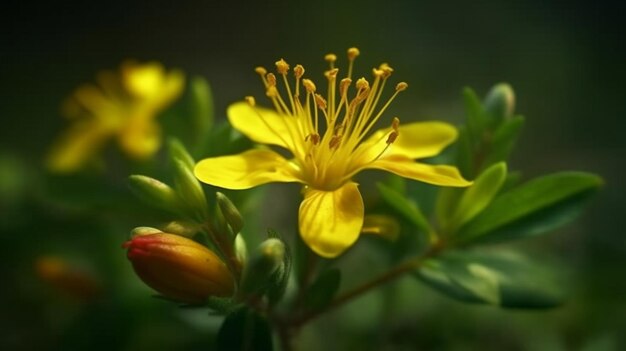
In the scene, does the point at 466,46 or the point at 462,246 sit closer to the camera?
the point at 462,246

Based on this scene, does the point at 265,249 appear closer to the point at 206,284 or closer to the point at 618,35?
the point at 206,284

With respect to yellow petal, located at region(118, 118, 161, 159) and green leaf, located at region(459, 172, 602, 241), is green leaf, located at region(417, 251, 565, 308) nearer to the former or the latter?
green leaf, located at region(459, 172, 602, 241)

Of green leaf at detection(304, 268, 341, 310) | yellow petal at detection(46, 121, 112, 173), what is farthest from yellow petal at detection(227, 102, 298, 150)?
yellow petal at detection(46, 121, 112, 173)

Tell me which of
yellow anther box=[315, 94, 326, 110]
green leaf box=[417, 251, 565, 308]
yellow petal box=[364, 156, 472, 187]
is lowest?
green leaf box=[417, 251, 565, 308]

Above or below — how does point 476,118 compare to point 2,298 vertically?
above

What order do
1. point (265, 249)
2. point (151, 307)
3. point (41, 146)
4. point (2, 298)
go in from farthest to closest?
point (41, 146) < point (2, 298) < point (151, 307) < point (265, 249)

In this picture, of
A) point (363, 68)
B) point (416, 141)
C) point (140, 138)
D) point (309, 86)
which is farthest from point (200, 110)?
point (363, 68)

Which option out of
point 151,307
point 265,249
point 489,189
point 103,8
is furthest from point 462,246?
point 103,8

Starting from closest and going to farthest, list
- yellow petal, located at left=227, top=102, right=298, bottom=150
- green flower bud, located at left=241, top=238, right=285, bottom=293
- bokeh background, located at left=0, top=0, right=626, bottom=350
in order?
green flower bud, located at left=241, top=238, right=285, bottom=293
yellow petal, located at left=227, top=102, right=298, bottom=150
bokeh background, located at left=0, top=0, right=626, bottom=350
